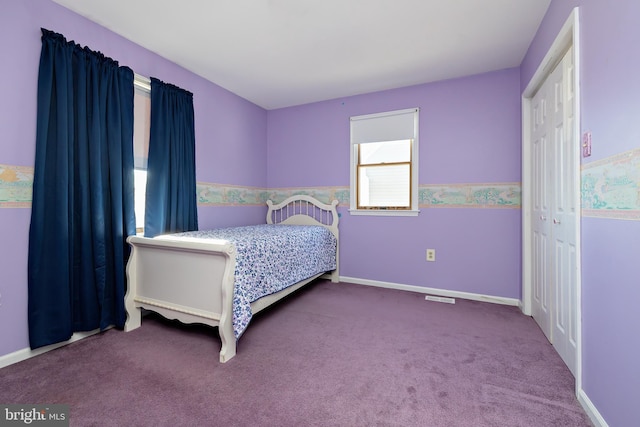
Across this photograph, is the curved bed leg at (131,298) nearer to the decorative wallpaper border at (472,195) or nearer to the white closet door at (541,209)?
the decorative wallpaper border at (472,195)

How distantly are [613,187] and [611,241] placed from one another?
23cm

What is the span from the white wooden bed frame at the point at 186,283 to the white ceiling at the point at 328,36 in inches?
65.2

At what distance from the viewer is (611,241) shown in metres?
1.17

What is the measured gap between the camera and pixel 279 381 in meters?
1.55

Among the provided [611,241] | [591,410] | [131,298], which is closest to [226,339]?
[131,298]

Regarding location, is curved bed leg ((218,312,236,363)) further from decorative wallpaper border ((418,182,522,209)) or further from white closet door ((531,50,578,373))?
decorative wallpaper border ((418,182,522,209))

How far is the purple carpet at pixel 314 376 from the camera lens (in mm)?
1304

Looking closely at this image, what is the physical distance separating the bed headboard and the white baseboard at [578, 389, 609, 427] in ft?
8.29

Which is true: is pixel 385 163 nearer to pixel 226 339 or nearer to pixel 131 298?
pixel 226 339

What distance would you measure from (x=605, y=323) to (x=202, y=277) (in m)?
2.16

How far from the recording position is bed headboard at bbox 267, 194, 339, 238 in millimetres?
3625

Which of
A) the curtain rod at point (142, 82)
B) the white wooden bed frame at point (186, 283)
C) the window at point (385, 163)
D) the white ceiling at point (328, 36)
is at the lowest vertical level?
the white wooden bed frame at point (186, 283)

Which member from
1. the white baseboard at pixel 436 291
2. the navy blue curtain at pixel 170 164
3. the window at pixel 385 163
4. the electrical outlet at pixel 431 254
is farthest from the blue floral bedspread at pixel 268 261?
the electrical outlet at pixel 431 254

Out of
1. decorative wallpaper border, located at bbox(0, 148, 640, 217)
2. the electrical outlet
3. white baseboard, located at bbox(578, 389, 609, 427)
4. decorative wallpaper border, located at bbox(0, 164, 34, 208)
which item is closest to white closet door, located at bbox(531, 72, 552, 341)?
decorative wallpaper border, located at bbox(0, 148, 640, 217)
